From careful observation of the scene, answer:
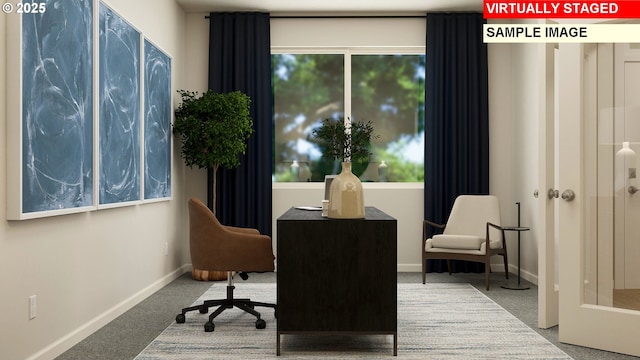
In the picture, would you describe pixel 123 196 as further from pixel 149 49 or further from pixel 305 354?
pixel 305 354

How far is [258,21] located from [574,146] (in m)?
4.08

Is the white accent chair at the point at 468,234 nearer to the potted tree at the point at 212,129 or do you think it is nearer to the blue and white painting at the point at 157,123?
the potted tree at the point at 212,129

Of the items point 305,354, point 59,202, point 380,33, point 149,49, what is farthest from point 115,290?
point 380,33

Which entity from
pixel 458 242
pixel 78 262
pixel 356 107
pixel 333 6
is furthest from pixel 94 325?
pixel 333 6

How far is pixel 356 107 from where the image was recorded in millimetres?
7031

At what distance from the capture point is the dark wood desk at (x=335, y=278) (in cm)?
340

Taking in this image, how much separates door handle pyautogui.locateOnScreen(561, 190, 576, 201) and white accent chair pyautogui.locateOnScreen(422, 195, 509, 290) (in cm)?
191

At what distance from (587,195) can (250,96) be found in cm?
400

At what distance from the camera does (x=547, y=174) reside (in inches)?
162

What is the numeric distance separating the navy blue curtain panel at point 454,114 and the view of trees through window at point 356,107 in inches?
9.4

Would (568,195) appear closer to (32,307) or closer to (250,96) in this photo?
(32,307)

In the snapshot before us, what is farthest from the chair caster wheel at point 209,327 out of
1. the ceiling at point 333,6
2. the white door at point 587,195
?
the ceiling at point 333,6

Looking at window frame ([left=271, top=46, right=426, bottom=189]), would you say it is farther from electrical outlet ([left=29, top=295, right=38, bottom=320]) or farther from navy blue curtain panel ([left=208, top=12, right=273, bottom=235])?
electrical outlet ([left=29, top=295, right=38, bottom=320])

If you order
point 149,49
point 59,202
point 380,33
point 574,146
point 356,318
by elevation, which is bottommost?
point 356,318
